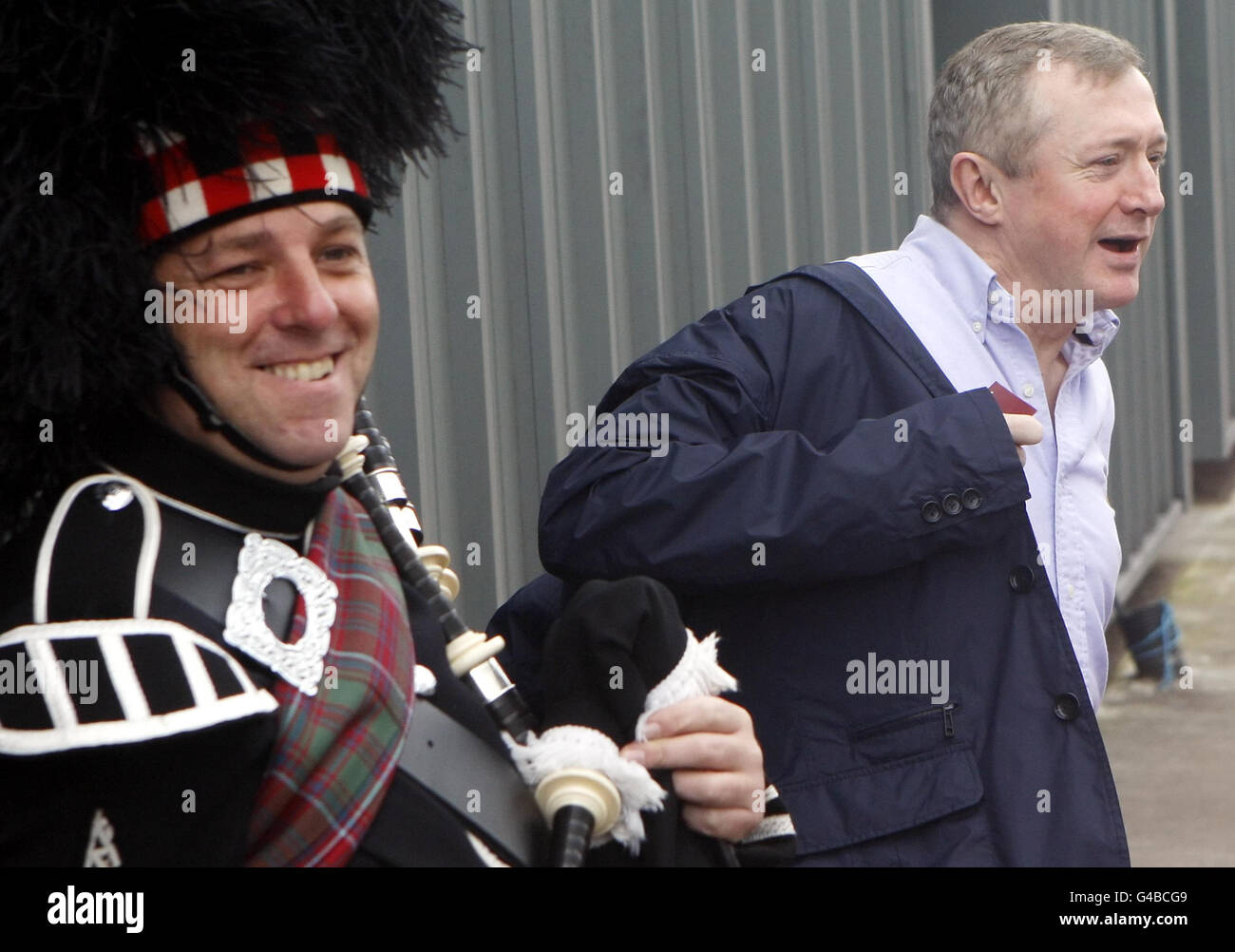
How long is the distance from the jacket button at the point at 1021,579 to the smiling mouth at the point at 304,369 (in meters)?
1.16

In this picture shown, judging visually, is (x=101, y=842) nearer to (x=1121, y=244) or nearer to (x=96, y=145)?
(x=96, y=145)

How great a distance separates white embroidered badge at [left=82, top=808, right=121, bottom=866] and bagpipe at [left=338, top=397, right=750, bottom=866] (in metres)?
0.49

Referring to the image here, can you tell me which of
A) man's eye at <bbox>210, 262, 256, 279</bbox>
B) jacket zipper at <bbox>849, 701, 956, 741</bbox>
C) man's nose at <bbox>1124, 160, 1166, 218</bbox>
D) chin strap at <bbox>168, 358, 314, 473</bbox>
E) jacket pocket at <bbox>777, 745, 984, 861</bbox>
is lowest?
jacket pocket at <bbox>777, 745, 984, 861</bbox>

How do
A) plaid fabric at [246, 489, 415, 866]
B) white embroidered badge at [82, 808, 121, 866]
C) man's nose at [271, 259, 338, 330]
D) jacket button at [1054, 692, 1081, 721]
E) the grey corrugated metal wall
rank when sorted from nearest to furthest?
white embroidered badge at [82, 808, 121, 866] < plaid fabric at [246, 489, 415, 866] < man's nose at [271, 259, 338, 330] < jacket button at [1054, 692, 1081, 721] < the grey corrugated metal wall

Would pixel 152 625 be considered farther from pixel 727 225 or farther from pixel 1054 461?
pixel 727 225

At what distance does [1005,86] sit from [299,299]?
1562 mm

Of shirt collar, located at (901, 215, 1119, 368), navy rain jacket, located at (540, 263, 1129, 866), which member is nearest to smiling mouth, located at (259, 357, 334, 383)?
navy rain jacket, located at (540, 263, 1129, 866)

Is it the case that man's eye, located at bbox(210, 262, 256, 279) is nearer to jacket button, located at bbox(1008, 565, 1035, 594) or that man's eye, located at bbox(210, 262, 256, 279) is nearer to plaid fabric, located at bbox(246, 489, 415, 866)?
plaid fabric, located at bbox(246, 489, 415, 866)

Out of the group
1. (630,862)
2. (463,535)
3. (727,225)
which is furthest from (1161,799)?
(630,862)

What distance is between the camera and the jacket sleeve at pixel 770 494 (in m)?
2.40

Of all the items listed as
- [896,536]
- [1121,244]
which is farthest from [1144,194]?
[896,536]

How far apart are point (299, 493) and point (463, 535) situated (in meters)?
1.79

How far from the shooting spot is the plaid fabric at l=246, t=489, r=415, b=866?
5.52ft
